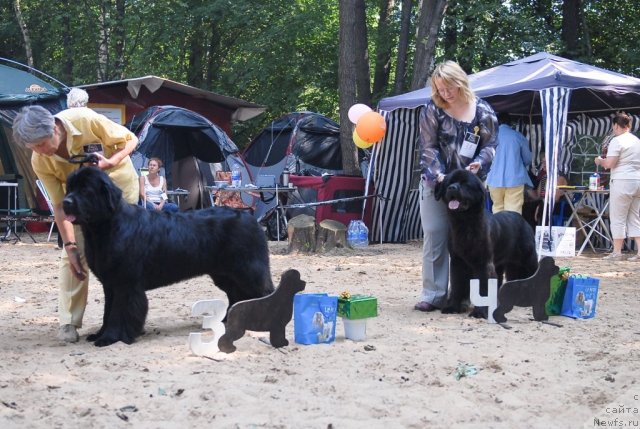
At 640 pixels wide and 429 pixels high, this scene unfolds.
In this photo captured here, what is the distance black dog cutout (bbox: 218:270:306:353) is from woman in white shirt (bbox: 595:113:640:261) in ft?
19.9

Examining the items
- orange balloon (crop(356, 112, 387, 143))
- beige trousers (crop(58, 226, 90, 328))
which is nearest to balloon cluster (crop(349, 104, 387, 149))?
orange balloon (crop(356, 112, 387, 143))

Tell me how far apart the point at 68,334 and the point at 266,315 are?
1.21 metres

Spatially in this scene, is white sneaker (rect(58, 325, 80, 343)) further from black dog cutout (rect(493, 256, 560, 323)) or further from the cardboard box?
black dog cutout (rect(493, 256, 560, 323))

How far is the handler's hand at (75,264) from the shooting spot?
14.8 feet

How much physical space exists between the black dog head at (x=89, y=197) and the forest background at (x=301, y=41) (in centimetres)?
874

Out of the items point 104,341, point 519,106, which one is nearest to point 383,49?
point 519,106

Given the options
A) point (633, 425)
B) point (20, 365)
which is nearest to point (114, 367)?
point (20, 365)

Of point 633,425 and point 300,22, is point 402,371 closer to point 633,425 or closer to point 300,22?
point 633,425

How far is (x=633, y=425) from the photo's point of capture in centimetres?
307

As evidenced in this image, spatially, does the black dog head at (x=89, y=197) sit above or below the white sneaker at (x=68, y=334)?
above

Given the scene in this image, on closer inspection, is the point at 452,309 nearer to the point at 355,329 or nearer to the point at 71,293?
the point at 355,329

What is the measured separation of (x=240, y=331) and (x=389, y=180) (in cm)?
729

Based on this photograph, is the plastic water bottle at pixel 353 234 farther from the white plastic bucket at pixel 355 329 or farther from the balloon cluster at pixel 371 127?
the white plastic bucket at pixel 355 329

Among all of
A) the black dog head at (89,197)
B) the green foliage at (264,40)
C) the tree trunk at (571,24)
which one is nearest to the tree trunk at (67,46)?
the green foliage at (264,40)
